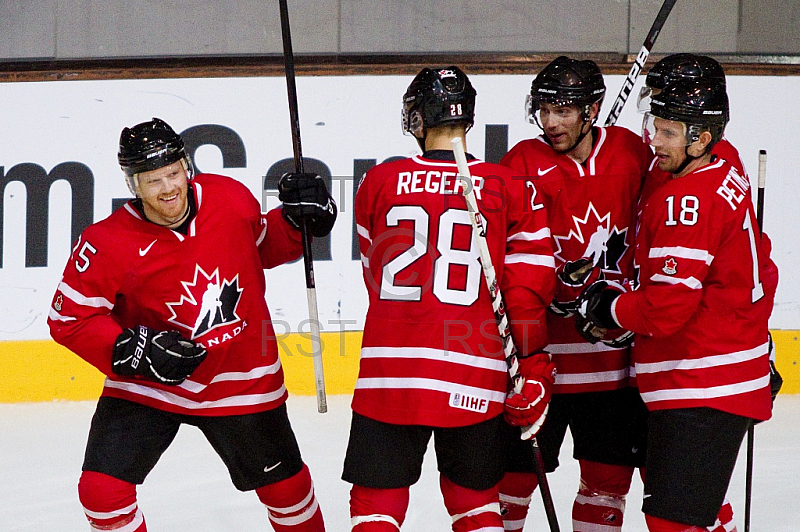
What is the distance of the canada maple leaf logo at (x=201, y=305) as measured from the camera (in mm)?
2197

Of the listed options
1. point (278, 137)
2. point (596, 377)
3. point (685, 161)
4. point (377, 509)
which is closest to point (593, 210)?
point (685, 161)

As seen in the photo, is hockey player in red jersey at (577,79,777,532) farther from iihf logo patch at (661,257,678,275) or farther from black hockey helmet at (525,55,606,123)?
black hockey helmet at (525,55,606,123)

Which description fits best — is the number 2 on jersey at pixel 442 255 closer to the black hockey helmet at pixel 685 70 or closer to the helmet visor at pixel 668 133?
the helmet visor at pixel 668 133

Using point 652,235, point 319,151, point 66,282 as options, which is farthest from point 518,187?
point 319,151

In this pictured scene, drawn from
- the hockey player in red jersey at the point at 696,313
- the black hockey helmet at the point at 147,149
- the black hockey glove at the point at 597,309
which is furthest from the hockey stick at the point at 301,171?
the hockey player in red jersey at the point at 696,313

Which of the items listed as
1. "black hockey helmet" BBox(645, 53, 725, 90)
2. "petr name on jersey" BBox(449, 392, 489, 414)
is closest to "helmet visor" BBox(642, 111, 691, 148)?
"black hockey helmet" BBox(645, 53, 725, 90)

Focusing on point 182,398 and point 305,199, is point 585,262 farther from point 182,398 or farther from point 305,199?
point 182,398

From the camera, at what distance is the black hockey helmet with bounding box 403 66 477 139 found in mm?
1979

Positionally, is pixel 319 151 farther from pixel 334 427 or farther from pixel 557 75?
pixel 557 75

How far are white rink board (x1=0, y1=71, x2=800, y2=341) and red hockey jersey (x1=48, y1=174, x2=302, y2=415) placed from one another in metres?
2.05

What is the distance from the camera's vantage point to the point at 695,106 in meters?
1.97

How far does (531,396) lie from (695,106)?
0.71 m

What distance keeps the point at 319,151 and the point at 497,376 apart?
258cm

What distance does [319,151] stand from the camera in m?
4.41
